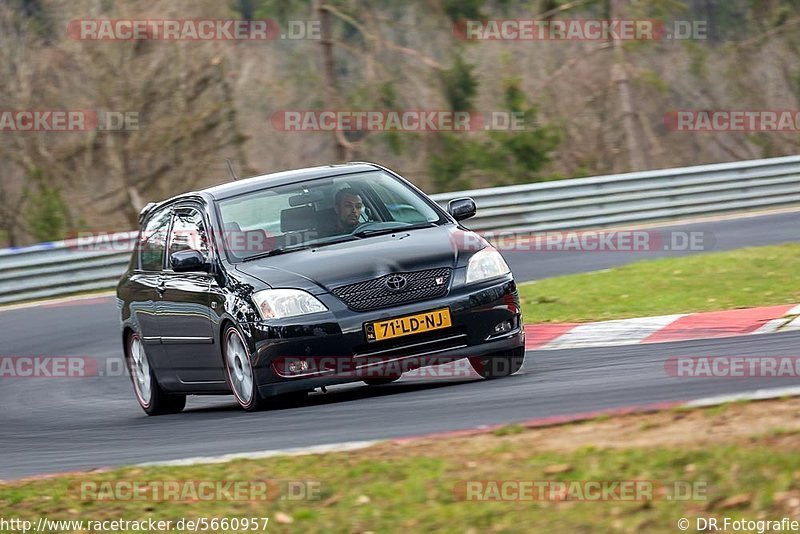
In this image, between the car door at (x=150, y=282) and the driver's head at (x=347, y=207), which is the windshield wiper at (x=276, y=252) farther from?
Result: the car door at (x=150, y=282)

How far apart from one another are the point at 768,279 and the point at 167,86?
18790mm

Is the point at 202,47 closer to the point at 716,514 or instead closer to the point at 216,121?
the point at 216,121

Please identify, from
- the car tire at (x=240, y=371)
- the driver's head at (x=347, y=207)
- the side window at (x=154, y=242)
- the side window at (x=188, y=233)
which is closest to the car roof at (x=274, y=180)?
the side window at (x=188, y=233)

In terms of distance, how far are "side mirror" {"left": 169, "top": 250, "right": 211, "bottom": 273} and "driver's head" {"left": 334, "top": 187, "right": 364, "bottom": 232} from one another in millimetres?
961

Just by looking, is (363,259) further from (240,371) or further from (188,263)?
(188,263)

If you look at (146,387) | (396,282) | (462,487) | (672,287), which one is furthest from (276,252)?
(672,287)

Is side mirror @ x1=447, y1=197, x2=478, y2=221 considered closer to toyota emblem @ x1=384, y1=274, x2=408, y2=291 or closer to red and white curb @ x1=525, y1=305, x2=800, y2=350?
toyota emblem @ x1=384, y1=274, x2=408, y2=291

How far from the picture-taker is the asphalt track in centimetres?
722

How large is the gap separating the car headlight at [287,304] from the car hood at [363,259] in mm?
50

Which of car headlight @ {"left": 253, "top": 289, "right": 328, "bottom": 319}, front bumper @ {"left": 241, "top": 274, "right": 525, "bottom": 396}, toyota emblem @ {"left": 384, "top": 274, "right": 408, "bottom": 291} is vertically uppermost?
toyota emblem @ {"left": 384, "top": 274, "right": 408, "bottom": 291}

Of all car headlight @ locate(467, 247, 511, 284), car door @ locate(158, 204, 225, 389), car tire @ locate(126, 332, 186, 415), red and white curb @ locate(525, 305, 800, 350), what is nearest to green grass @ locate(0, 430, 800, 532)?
car headlight @ locate(467, 247, 511, 284)

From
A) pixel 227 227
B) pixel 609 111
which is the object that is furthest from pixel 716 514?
pixel 609 111

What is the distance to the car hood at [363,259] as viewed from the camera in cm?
861

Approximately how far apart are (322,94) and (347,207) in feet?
77.9
